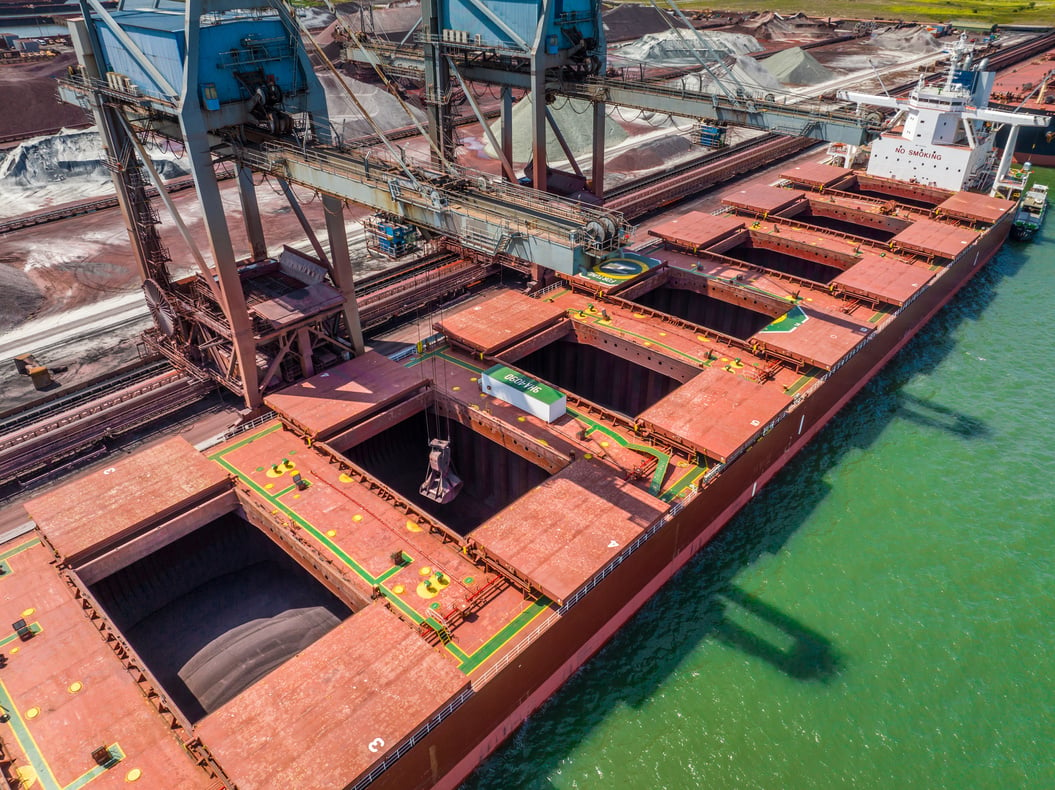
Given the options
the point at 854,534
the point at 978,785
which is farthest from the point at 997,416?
the point at 978,785

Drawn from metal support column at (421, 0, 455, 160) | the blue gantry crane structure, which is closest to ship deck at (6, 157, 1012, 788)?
the blue gantry crane structure

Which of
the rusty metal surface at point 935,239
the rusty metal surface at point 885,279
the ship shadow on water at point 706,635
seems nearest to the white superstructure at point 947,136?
the rusty metal surface at point 935,239

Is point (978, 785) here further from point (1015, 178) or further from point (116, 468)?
point (1015, 178)

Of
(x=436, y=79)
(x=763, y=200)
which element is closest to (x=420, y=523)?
(x=436, y=79)

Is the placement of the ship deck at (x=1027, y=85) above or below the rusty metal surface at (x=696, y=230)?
above

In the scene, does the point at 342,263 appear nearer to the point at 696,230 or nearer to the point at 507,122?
the point at 507,122

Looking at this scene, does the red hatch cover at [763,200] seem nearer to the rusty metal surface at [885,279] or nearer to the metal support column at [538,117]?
the rusty metal surface at [885,279]
